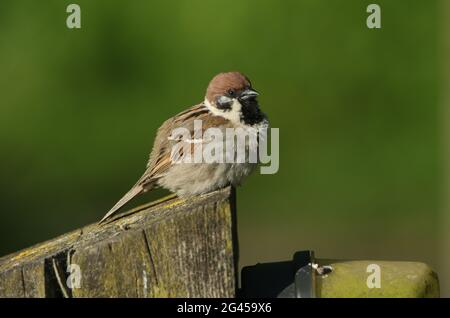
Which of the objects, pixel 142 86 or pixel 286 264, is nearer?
pixel 286 264

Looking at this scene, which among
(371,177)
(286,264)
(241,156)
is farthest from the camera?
(371,177)

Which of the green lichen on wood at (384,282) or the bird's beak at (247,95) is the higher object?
the bird's beak at (247,95)

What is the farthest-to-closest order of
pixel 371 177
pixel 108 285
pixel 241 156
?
pixel 371 177, pixel 241 156, pixel 108 285

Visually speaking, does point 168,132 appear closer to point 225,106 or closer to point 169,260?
point 225,106

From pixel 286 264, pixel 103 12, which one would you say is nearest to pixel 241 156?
pixel 286 264

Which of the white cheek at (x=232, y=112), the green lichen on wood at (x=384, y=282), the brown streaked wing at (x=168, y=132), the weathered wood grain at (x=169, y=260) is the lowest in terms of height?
the green lichen on wood at (x=384, y=282)

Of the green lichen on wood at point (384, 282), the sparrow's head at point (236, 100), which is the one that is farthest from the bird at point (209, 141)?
the green lichen on wood at point (384, 282)

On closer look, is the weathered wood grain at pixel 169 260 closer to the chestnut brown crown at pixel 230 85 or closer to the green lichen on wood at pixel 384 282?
the green lichen on wood at pixel 384 282

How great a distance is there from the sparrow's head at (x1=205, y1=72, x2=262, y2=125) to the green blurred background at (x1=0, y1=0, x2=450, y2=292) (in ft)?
6.26

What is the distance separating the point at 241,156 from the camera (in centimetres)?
429

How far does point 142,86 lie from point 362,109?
1.78 metres

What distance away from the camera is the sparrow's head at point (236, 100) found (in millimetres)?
4562

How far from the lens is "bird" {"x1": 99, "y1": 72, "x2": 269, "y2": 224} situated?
4309 millimetres
